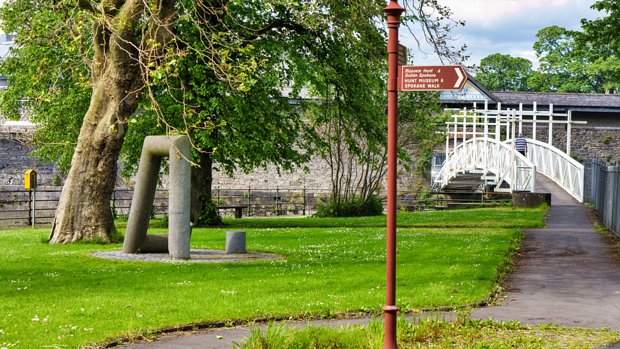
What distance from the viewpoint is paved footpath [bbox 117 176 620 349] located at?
9242 millimetres

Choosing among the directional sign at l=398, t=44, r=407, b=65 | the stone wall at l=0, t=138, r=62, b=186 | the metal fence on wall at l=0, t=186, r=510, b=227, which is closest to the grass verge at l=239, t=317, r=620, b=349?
the directional sign at l=398, t=44, r=407, b=65

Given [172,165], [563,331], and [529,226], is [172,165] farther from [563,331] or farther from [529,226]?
[529,226]

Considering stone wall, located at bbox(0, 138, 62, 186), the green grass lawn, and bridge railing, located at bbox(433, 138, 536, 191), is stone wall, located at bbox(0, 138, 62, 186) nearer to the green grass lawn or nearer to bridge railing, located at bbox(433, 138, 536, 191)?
bridge railing, located at bbox(433, 138, 536, 191)

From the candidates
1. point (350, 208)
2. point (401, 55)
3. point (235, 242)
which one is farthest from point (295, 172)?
point (401, 55)

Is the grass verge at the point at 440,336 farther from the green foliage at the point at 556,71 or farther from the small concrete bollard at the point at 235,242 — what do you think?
the green foliage at the point at 556,71

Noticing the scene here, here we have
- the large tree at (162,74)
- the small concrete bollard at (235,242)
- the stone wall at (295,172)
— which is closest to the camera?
the small concrete bollard at (235,242)

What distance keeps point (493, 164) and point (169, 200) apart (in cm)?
3300

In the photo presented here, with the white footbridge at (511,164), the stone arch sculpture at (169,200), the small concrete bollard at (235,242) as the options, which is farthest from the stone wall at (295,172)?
the stone arch sculpture at (169,200)

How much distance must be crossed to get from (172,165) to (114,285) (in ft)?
12.4

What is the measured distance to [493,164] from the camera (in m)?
47.2

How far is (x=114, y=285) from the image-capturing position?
12828mm

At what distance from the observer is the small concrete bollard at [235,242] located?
1773cm

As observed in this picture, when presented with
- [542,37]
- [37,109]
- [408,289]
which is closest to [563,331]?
[408,289]

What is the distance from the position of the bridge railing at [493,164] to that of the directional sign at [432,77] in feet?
100
